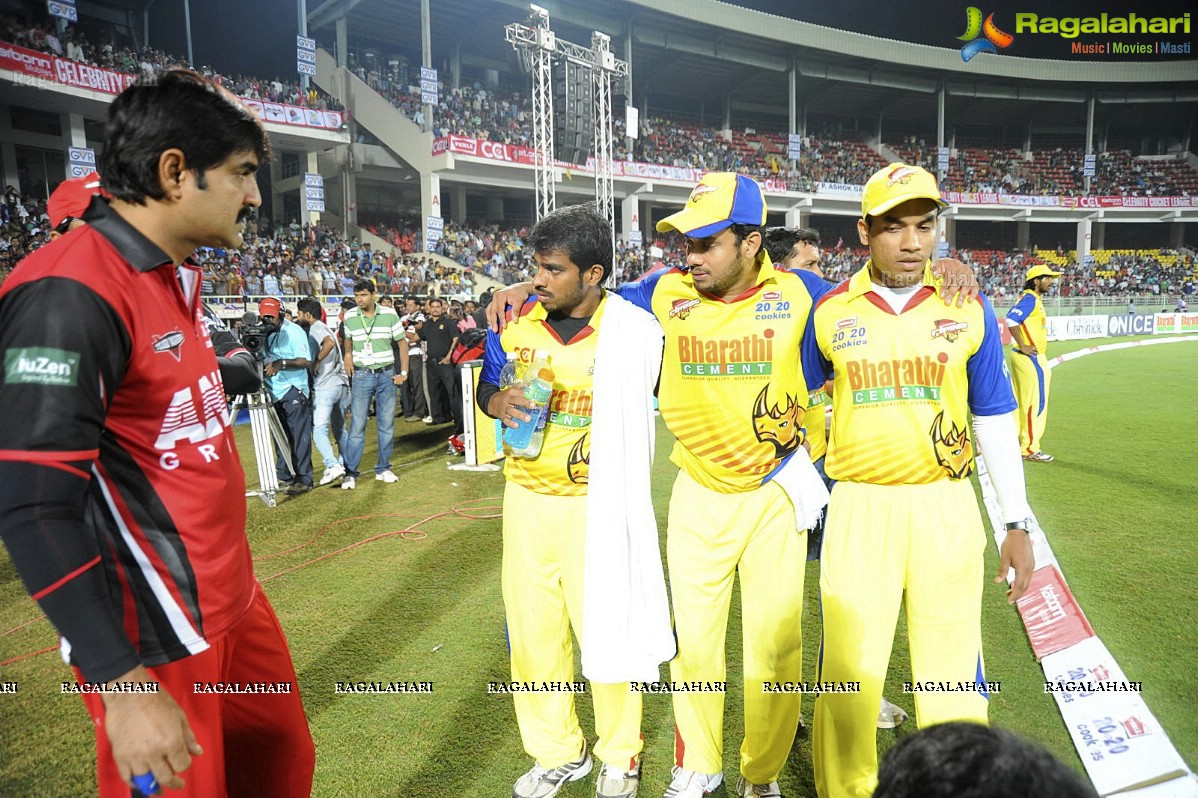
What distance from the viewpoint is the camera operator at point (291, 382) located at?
25.6ft

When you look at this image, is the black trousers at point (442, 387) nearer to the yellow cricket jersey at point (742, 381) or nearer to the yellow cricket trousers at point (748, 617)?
the yellow cricket jersey at point (742, 381)

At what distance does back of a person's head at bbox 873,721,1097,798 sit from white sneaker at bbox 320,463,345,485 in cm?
821

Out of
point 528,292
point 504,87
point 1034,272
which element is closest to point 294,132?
point 504,87

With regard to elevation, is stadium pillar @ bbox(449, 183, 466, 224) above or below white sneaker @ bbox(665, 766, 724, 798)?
above

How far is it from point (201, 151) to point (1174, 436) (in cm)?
1189

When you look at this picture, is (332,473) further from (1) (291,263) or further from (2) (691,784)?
(1) (291,263)

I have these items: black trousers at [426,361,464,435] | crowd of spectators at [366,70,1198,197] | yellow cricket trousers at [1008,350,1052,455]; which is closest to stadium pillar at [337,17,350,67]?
crowd of spectators at [366,70,1198,197]

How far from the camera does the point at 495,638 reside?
168 inches

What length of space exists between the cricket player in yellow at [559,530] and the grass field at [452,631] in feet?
0.75

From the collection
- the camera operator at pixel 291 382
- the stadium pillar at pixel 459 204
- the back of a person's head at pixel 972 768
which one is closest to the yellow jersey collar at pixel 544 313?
the back of a person's head at pixel 972 768

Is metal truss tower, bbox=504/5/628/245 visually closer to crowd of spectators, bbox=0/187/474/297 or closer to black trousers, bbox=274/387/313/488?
crowd of spectators, bbox=0/187/474/297

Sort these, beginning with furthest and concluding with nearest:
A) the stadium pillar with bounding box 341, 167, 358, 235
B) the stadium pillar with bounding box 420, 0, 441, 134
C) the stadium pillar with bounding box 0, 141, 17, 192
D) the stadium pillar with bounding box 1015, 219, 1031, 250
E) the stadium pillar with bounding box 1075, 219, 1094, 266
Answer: the stadium pillar with bounding box 1015, 219, 1031, 250
the stadium pillar with bounding box 1075, 219, 1094, 266
the stadium pillar with bounding box 341, 167, 358, 235
the stadium pillar with bounding box 420, 0, 441, 134
the stadium pillar with bounding box 0, 141, 17, 192

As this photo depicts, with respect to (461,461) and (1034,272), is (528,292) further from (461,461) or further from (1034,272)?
(1034,272)

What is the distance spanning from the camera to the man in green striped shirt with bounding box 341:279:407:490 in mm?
8141
